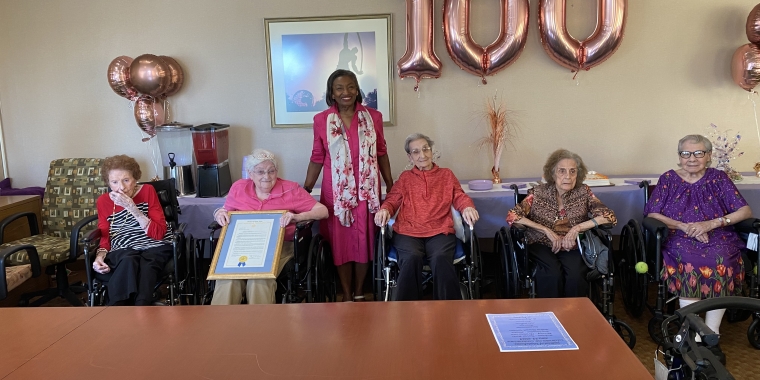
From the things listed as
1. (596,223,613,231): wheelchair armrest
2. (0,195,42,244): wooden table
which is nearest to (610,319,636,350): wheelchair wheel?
(596,223,613,231): wheelchair armrest

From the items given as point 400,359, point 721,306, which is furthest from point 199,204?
point 721,306

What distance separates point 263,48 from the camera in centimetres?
391

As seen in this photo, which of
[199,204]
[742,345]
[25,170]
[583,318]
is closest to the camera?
[583,318]

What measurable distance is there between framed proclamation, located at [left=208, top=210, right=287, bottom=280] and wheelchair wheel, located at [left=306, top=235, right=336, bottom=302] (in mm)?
263

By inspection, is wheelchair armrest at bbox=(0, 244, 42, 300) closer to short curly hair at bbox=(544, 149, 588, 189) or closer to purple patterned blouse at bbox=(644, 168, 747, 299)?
short curly hair at bbox=(544, 149, 588, 189)

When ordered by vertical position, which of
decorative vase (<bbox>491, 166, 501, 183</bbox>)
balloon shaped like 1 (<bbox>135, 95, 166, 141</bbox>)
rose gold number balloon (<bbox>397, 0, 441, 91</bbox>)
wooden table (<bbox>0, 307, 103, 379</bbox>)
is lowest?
wooden table (<bbox>0, 307, 103, 379</bbox>)

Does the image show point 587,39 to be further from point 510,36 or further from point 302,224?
point 302,224

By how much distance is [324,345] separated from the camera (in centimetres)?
154

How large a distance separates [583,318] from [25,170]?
4.35m

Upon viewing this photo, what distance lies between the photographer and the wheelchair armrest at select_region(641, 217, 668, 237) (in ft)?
8.95

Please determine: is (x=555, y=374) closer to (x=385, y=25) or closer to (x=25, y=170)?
(x=385, y=25)

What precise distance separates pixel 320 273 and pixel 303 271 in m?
0.14

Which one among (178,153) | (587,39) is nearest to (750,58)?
(587,39)

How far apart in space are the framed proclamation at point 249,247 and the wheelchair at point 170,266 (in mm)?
324
